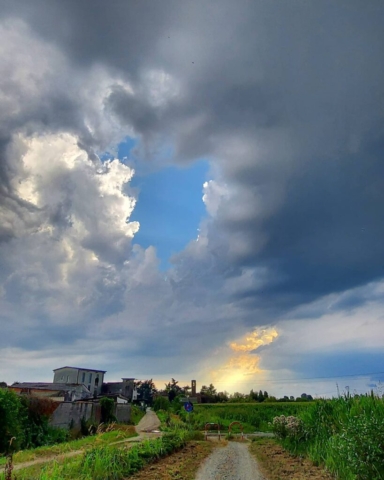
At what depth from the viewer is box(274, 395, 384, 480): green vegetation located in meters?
8.74

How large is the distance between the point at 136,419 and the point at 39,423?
24.1 meters

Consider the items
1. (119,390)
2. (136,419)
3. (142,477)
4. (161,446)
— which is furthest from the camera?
(119,390)

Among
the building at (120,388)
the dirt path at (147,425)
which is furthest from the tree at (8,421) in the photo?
the building at (120,388)

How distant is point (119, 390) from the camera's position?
89.2 m

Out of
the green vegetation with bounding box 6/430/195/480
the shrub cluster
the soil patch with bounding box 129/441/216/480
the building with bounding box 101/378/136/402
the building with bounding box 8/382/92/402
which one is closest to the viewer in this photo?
the green vegetation with bounding box 6/430/195/480

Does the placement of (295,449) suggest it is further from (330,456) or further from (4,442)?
(4,442)

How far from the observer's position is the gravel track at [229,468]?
13.2 metres

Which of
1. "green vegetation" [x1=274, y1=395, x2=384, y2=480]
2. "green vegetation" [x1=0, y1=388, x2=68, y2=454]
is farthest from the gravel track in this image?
"green vegetation" [x1=0, y1=388, x2=68, y2=454]

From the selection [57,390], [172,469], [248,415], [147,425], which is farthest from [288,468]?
[57,390]

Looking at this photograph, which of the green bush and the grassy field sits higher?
the green bush

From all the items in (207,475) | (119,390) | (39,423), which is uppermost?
(119,390)

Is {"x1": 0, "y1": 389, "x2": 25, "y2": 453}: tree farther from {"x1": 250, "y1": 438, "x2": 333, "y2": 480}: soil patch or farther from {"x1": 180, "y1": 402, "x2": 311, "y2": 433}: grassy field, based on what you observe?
{"x1": 180, "y1": 402, "x2": 311, "y2": 433}: grassy field

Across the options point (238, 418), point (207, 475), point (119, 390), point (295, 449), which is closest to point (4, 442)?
point (207, 475)

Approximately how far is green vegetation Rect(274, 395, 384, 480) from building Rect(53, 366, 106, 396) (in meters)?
67.7
